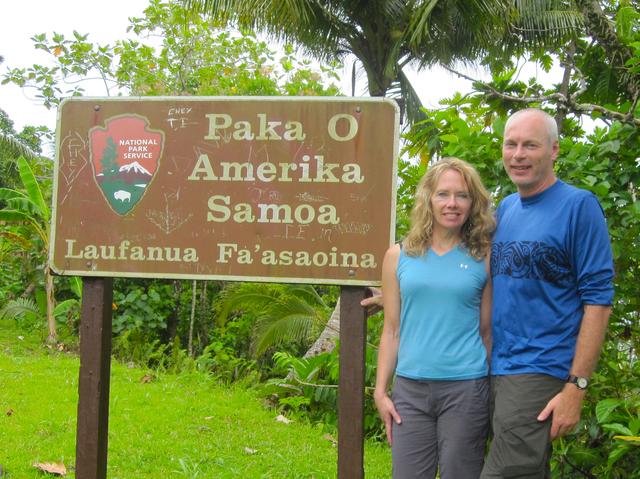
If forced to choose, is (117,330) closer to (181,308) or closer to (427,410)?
(181,308)

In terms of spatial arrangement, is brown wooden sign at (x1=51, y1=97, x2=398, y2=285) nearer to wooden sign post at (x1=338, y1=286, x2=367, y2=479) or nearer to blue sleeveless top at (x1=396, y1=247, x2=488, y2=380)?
wooden sign post at (x1=338, y1=286, x2=367, y2=479)

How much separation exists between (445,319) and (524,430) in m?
0.45

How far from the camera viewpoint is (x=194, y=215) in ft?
10.9

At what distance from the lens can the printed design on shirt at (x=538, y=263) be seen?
247 centimetres

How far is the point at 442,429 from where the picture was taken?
2.59 meters

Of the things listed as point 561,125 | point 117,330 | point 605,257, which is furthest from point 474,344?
point 117,330

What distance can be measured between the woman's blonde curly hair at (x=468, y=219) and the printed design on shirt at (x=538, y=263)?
6.2 inches

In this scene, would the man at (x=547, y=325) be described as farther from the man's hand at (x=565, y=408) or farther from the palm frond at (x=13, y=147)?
the palm frond at (x=13, y=147)

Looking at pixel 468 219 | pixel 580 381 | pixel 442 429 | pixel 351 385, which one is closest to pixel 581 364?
pixel 580 381

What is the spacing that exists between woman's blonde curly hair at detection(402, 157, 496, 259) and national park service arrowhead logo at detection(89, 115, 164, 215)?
1.27 meters

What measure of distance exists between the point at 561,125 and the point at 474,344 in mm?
2290

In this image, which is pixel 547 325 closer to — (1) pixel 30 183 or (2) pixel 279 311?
(2) pixel 279 311

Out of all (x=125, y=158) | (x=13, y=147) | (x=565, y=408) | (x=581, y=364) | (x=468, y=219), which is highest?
(x=13, y=147)

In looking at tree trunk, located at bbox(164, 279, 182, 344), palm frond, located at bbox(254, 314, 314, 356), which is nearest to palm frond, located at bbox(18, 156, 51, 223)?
tree trunk, located at bbox(164, 279, 182, 344)
